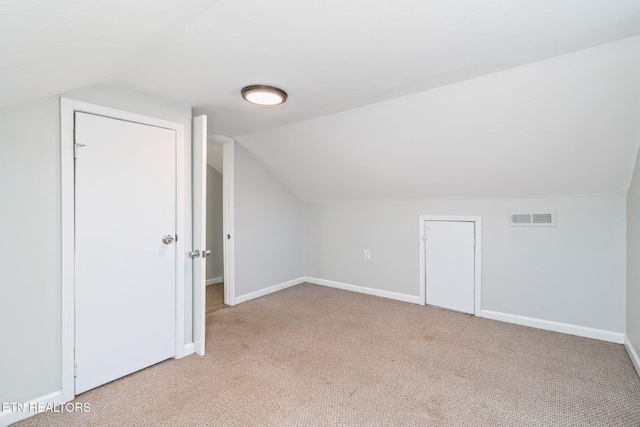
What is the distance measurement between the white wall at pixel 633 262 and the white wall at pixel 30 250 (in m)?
3.71

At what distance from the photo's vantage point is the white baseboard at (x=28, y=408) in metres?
1.60

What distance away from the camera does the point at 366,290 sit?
3.98 m

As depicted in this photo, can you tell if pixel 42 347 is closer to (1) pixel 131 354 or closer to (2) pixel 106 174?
(1) pixel 131 354

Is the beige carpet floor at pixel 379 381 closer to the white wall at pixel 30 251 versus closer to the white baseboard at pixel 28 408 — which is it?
the white baseboard at pixel 28 408

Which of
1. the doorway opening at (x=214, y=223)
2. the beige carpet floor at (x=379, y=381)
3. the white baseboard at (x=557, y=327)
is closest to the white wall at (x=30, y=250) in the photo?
the beige carpet floor at (x=379, y=381)

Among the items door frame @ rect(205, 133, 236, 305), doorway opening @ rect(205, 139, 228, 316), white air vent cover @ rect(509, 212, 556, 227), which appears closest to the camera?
white air vent cover @ rect(509, 212, 556, 227)

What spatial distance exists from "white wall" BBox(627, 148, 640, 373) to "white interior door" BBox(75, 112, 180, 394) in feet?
10.8

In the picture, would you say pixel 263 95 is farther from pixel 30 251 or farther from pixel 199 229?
pixel 30 251

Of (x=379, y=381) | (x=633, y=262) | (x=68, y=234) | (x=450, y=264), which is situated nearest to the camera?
(x=68, y=234)

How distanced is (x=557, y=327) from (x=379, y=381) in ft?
6.18

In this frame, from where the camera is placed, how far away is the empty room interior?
55.0 inches

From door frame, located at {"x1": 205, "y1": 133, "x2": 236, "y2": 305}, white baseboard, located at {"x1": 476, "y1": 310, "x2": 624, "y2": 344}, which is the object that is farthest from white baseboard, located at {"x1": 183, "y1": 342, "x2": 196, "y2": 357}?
white baseboard, located at {"x1": 476, "y1": 310, "x2": 624, "y2": 344}

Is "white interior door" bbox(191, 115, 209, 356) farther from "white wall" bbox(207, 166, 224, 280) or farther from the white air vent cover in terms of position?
the white air vent cover

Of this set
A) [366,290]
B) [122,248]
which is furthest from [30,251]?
[366,290]
